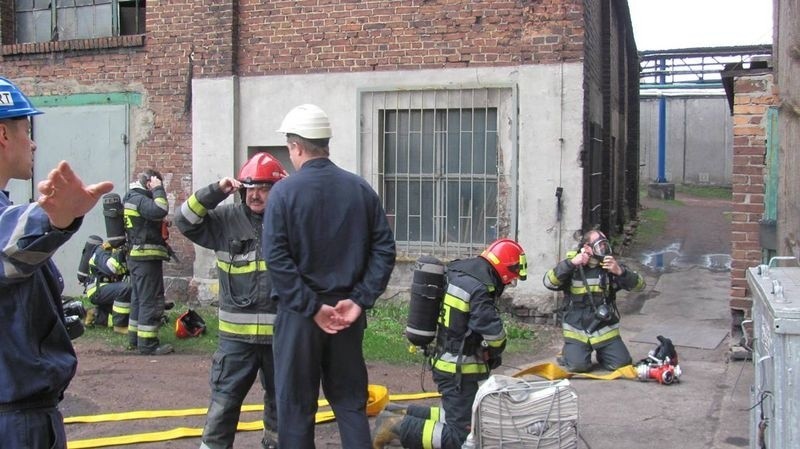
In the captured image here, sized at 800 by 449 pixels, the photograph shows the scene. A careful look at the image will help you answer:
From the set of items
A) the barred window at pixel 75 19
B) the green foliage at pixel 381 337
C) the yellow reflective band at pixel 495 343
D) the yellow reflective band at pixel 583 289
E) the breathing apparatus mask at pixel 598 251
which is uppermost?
the barred window at pixel 75 19

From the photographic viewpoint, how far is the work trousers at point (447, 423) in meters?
4.97

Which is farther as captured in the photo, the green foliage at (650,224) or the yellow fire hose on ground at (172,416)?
the green foliage at (650,224)

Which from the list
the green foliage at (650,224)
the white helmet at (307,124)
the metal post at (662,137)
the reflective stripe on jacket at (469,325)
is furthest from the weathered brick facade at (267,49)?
the metal post at (662,137)

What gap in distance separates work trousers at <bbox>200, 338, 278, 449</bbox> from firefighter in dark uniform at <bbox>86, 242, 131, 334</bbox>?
4233mm

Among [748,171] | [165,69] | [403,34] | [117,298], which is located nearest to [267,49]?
[165,69]

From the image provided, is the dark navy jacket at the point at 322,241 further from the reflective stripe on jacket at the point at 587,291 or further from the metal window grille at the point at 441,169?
the metal window grille at the point at 441,169

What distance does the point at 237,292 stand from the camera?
493cm

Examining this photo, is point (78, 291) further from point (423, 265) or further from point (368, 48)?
point (423, 265)

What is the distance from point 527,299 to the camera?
898cm

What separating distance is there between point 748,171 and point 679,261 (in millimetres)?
6828

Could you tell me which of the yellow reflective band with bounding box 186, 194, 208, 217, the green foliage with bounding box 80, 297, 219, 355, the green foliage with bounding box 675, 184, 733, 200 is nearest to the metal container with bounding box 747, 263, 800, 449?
the yellow reflective band with bounding box 186, 194, 208, 217

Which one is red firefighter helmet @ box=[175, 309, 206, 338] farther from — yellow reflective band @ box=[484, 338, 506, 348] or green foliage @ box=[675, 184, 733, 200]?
green foliage @ box=[675, 184, 733, 200]

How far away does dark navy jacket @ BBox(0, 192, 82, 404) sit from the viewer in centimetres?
234

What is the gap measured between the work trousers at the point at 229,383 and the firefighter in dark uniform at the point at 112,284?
423 cm
